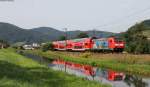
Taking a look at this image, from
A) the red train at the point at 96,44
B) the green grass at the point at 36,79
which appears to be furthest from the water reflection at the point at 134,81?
the red train at the point at 96,44

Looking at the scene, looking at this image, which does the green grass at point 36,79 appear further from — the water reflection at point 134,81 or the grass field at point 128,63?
the grass field at point 128,63

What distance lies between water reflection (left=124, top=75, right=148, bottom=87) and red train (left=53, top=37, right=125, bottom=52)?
30.2 m

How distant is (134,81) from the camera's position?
3775 cm

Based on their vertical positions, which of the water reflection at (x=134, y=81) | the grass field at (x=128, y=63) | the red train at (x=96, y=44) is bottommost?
the water reflection at (x=134, y=81)

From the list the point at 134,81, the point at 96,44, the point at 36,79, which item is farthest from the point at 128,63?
the point at 36,79

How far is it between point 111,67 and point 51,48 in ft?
307

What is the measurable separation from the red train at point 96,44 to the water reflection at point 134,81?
30.2 metres

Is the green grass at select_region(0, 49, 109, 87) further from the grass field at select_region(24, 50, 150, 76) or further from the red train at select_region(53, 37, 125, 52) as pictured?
the red train at select_region(53, 37, 125, 52)

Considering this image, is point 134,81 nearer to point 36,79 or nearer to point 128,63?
point 36,79

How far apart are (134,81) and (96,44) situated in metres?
43.7

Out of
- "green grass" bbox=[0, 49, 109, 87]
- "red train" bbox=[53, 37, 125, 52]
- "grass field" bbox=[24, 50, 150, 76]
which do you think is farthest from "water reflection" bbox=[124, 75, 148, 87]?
"red train" bbox=[53, 37, 125, 52]

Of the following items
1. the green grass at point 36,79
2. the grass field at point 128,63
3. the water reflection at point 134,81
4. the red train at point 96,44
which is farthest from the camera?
the red train at point 96,44

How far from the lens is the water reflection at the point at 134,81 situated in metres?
35.0

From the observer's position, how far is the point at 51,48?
5709 inches
